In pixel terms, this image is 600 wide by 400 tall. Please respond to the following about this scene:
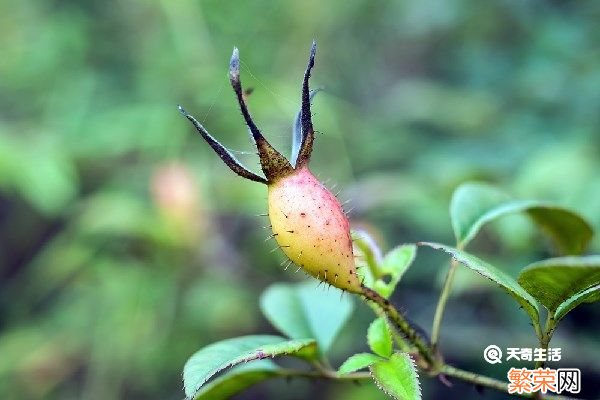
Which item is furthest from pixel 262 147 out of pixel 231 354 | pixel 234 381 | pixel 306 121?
pixel 234 381

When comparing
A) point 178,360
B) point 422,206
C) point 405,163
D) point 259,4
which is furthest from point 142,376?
point 259,4

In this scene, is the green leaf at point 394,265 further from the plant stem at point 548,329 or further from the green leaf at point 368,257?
the plant stem at point 548,329

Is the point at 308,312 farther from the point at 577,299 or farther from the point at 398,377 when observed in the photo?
the point at 577,299

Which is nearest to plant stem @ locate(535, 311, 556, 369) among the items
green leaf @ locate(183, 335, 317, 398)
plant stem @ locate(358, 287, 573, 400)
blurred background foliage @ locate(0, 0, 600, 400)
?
plant stem @ locate(358, 287, 573, 400)

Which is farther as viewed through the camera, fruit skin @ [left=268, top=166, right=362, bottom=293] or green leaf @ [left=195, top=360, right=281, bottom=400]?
green leaf @ [left=195, top=360, right=281, bottom=400]

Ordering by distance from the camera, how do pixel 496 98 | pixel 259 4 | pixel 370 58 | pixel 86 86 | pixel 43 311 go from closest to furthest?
1. pixel 43 311
2. pixel 496 98
3. pixel 86 86
4. pixel 259 4
5. pixel 370 58

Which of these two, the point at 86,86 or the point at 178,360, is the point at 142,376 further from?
the point at 86,86

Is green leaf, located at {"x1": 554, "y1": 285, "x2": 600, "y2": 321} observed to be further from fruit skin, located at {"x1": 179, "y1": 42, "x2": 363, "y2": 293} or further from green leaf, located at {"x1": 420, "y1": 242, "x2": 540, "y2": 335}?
fruit skin, located at {"x1": 179, "y1": 42, "x2": 363, "y2": 293}
